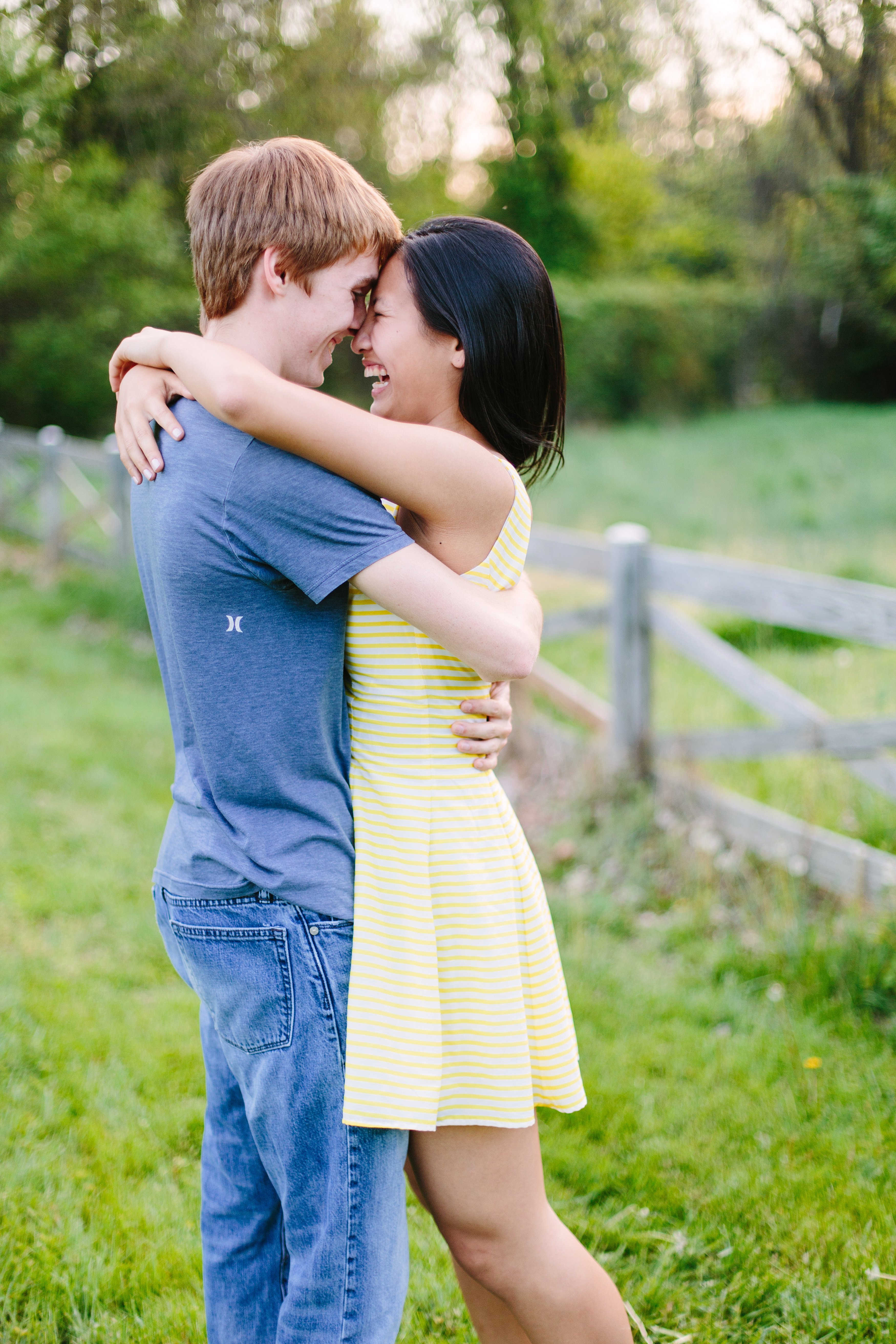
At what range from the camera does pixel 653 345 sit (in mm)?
23484

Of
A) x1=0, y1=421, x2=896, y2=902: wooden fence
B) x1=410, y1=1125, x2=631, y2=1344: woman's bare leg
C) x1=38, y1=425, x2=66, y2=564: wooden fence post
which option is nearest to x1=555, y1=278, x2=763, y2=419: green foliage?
x1=38, y1=425, x2=66, y2=564: wooden fence post

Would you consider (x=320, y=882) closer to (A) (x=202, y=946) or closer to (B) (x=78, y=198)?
(A) (x=202, y=946)

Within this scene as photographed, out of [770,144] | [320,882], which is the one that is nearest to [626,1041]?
[320,882]

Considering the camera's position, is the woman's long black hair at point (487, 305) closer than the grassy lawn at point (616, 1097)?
Yes

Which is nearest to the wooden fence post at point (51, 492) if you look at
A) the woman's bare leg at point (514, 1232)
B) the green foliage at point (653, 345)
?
the woman's bare leg at point (514, 1232)

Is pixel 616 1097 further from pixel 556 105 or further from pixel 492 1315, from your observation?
pixel 556 105

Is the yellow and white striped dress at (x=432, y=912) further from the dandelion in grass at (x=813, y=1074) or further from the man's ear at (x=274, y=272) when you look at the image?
the dandelion in grass at (x=813, y=1074)

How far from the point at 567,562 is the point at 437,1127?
3900 millimetres

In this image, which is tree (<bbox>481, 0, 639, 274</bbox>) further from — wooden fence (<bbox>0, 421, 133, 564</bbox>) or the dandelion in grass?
the dandelion in grass

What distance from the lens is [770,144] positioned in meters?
7.51

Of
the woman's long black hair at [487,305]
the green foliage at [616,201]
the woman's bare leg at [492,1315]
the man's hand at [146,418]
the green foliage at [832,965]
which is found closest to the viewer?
the man's hand at [146,418]

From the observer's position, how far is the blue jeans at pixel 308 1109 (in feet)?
4.41

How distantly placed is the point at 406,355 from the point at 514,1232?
1.24 m

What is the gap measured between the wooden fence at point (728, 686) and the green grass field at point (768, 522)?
0.76ft
